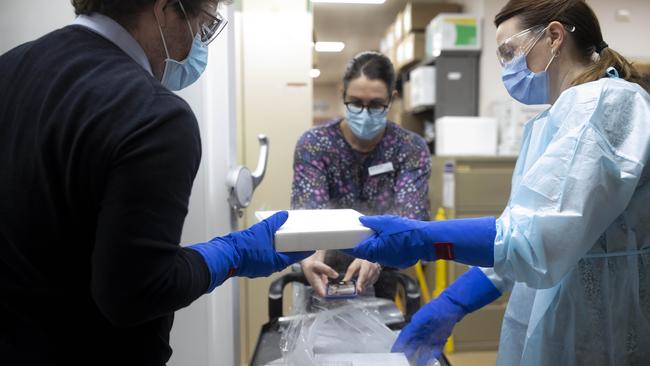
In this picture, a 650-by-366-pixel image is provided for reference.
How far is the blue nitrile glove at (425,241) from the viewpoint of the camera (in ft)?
2.46

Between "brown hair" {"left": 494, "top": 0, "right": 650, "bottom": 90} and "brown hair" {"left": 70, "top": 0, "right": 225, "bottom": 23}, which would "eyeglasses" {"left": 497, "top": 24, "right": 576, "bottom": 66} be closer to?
"brown hair" {"left": 494, "top": 0, "right": 650, "bottom": 90}

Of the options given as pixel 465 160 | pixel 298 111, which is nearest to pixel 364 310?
pixel 298 111

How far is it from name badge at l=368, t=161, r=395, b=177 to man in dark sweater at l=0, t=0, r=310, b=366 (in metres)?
0.87

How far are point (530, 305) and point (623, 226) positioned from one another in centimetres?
24

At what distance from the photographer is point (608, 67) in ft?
2.75

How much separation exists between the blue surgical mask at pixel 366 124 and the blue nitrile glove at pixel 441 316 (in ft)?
1.98

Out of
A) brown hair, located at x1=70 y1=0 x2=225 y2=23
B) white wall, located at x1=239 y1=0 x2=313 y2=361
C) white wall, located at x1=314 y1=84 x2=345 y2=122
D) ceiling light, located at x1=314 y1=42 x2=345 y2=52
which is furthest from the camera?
white wall, located at x1=314 y1=84 x2=345 y2=122

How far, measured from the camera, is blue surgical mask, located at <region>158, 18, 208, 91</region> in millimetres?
717

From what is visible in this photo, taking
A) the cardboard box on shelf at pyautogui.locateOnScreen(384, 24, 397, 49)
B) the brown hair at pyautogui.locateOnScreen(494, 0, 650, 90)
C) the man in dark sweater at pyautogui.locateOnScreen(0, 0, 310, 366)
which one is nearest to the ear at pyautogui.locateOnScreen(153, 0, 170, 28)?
the man in dark sweater at pyautogui.locateOnScreen(0, 0, 310, 366)

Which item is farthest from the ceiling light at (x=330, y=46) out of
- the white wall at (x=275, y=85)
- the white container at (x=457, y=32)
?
the white wall at (x=275, y=85)

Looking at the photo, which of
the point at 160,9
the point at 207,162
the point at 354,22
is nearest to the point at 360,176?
the point at 207,162

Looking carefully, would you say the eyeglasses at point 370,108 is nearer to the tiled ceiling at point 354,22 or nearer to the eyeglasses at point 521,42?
the eyeglasses at point 521,42

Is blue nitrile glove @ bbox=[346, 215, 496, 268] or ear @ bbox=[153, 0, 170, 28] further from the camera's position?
blue nitrile glove @ bbox=[346, 215, 496, 268]

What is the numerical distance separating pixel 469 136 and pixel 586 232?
2269 millimetres
